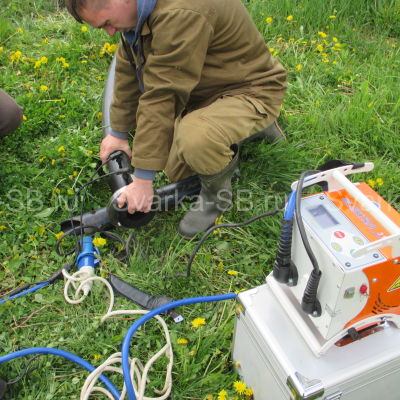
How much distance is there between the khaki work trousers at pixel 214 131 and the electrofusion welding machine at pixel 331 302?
2.40 feet

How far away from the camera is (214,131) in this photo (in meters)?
2.02

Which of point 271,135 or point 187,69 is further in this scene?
point 271,135

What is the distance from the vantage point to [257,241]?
2.22 m

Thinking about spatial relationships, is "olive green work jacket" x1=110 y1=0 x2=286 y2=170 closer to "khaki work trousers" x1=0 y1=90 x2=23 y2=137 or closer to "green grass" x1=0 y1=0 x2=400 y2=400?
"green grass" x1=0 y1=0 x2=400 y2=400

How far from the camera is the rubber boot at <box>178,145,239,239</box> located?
2.25 m

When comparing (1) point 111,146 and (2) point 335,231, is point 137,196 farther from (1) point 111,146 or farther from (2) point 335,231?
(2) point 335,231

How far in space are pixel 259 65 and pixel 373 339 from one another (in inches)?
54.9

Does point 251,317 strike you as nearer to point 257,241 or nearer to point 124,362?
point 124,362

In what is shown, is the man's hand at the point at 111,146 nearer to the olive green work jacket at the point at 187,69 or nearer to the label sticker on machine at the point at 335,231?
the olive green work jacket at the point at 187,69

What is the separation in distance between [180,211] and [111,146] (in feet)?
1.75

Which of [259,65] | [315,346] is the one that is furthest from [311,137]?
[315,346]

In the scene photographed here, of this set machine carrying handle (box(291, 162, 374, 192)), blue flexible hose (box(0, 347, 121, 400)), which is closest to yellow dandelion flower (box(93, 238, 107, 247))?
blue flexible hose (box(0, 347, 121, 400))

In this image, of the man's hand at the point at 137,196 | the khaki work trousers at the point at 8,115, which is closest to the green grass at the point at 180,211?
the khaki work trousers at the point at 8,115

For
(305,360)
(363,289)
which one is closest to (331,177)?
(363,289)
